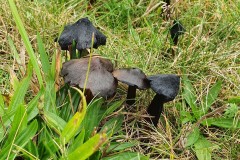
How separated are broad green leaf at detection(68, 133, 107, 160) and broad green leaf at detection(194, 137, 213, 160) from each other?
0.59 metres

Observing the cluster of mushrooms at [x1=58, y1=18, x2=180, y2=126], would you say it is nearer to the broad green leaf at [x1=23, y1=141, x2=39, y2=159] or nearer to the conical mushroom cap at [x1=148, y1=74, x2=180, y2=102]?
the conical mushroom cap at [x1=148, y1=74, x2=180, y2=102]

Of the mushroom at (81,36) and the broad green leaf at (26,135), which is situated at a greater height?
the mushroom at (81,36)

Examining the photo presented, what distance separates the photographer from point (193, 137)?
2.26 metres

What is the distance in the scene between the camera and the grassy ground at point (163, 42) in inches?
90.4

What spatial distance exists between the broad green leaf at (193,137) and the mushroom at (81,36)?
2.03 ft

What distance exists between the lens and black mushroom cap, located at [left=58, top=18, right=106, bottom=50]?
2.19 m

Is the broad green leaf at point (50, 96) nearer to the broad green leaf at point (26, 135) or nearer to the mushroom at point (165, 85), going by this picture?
the broad green leaf at point (26, 135)

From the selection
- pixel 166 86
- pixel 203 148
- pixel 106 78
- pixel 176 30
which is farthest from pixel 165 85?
pixel 176 30

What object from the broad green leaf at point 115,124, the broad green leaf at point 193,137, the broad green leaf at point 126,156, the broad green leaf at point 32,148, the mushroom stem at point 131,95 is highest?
the broad green leaf at point 32,148

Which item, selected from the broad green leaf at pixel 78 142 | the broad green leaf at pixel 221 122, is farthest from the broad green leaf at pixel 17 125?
the broad green leaf at pixel 221 122

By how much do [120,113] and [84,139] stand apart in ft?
0.74

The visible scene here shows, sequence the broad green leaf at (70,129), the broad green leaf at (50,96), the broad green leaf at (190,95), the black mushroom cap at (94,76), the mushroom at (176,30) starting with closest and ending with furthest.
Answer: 1. the broad green leaf at (70,129)
2. the black mushroom cap at (94,76)
3. the broad green leaf at (50,96)
4. the broad green leaf at (190,95)
5. the mushroom at (176,30)

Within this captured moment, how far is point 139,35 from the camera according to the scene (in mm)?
2955

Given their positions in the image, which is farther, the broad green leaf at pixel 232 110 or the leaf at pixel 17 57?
the leaf at pixel 17 57
